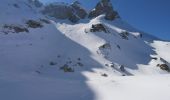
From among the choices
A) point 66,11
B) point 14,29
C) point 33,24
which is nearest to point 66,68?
point 14,29

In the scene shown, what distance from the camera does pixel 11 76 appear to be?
66.0 ft

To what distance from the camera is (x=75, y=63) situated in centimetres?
3775

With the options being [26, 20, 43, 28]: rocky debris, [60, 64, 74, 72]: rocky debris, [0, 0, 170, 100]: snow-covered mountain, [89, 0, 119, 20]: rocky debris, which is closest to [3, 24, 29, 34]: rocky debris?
[0, 0, 170, 100]: snow-covered mountain

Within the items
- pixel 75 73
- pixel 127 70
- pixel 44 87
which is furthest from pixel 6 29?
pixel 44 87

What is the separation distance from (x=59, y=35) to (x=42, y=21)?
8.14m

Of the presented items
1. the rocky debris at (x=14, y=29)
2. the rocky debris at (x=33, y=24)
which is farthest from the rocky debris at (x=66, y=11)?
the rocky debris at (x=14, y=29)

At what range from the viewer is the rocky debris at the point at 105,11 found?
7731cm

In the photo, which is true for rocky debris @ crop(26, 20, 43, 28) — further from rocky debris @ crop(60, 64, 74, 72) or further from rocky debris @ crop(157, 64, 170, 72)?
rocky debris @ crop(157, 64, 170, 72)

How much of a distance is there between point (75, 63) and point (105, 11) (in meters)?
45.3

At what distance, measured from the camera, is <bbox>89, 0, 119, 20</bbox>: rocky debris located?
77.3m

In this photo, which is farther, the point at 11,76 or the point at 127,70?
the point at 127,70

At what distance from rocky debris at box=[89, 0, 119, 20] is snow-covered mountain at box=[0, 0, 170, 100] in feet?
51.5

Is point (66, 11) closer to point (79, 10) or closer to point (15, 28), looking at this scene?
point (79, 10)

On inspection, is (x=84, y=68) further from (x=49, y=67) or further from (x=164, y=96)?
(x=164, y=96)
